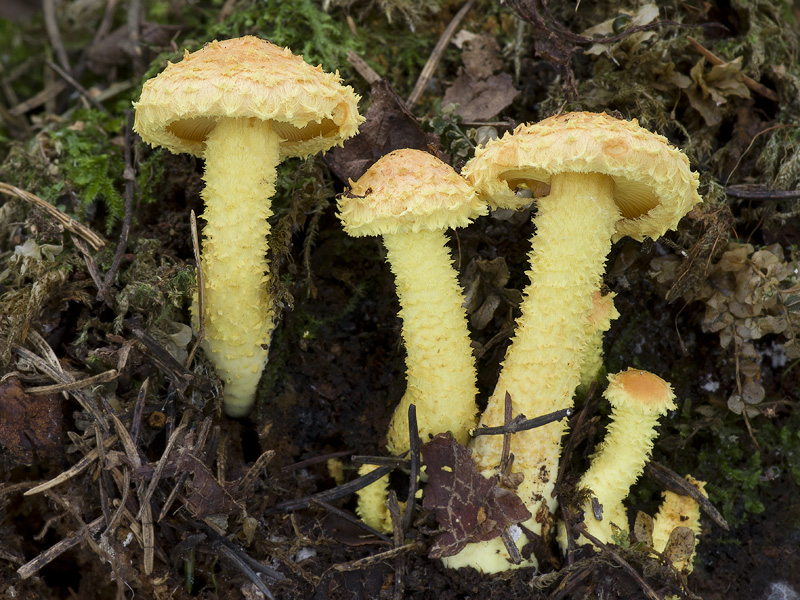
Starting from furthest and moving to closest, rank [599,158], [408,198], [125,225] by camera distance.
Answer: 1. [125,225]
2. [408,198]
3. [599,158]

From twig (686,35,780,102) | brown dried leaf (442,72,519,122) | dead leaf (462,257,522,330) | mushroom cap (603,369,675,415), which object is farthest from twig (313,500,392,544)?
twig (686,35,780,102)

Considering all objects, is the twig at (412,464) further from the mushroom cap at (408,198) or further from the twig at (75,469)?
the twig at (75,469)

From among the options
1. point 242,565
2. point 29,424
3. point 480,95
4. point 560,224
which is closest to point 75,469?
point 29,424

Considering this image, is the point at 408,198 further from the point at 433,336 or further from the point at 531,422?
the point at 531,422

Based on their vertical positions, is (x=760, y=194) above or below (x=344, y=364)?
above

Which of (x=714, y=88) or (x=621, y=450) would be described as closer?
(x=621, y=450)

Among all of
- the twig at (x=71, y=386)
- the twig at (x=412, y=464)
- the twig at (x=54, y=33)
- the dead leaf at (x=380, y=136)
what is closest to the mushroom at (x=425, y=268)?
the twig at (x=412, y=464)
